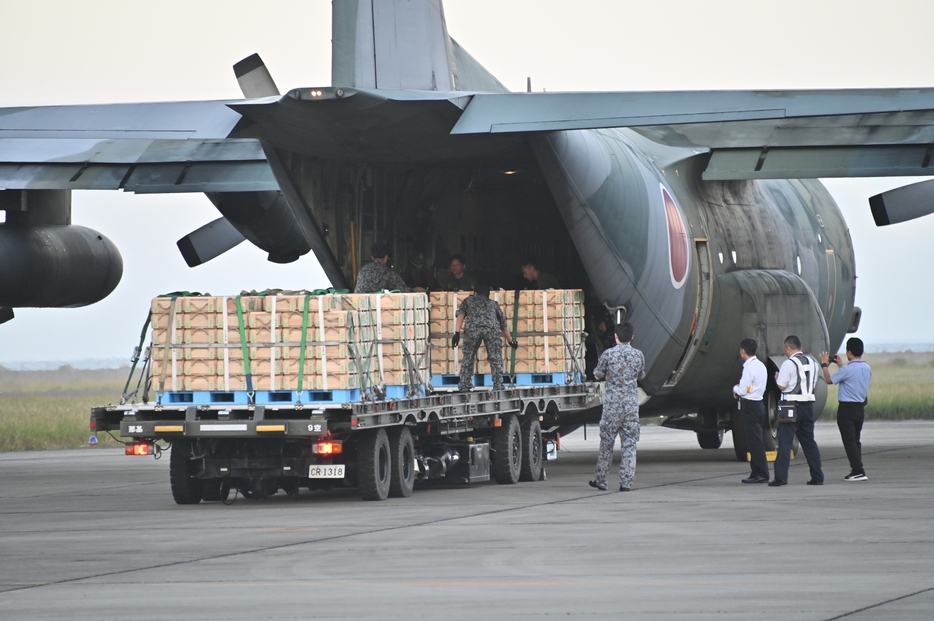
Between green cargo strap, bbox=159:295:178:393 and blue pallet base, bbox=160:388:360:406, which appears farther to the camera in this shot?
green cargo strap, bbox=159:295:178:393

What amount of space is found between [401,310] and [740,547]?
5479 mm

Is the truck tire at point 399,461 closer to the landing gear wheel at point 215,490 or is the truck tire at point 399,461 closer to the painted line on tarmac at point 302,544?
the painted line on tarmac at point 302,544

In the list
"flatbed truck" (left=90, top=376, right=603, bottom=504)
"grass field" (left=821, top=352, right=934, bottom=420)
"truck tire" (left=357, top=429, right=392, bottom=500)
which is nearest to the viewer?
"flatbed truck" (left=90, top=376, right=603, bottom=504)

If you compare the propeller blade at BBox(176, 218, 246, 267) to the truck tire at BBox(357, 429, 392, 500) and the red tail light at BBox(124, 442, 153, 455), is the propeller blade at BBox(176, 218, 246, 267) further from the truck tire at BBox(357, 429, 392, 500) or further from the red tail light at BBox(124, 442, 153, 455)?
the truck tire at BBox(357, 429, 392, 500)

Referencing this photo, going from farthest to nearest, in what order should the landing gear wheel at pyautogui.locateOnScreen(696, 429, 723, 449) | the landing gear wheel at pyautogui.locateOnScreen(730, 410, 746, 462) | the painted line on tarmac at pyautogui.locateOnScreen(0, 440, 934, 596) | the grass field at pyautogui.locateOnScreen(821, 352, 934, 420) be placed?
the grass field at pyautogui.locateOnScreen(821, 352, 934, 420) → the landing gear wheel at pyautogui.locateOnScreen(696, 429, 723, 449) → the landing gear wheel at pyautogui.locateOnScreen(730, 410, 746, 462) → the painted line on tarmac at pyautogui.locateOnScreen(0, 440, 934, 596)

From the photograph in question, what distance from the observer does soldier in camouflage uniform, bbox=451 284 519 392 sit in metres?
15.9

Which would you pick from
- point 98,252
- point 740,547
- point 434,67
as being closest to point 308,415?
point 434,67

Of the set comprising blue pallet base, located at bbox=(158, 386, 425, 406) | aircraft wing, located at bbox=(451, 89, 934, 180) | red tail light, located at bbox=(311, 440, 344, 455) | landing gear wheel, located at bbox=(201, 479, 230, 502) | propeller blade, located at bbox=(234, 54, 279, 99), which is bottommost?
landing gear wheel, located at bbox=(201, 479, 230, 502)

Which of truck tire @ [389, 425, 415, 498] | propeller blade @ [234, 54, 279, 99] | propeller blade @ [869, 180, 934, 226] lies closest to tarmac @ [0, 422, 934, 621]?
truck tire @ [389, 425, 415, 498]

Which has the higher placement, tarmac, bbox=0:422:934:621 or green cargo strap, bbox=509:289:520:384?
green cargo strap, bbox=509:289:520:384

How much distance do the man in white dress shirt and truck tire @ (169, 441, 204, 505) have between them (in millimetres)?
6164

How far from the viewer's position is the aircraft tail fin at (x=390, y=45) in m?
13.7

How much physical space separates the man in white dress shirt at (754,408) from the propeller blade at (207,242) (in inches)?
324

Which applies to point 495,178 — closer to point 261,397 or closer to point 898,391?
point 261,397
